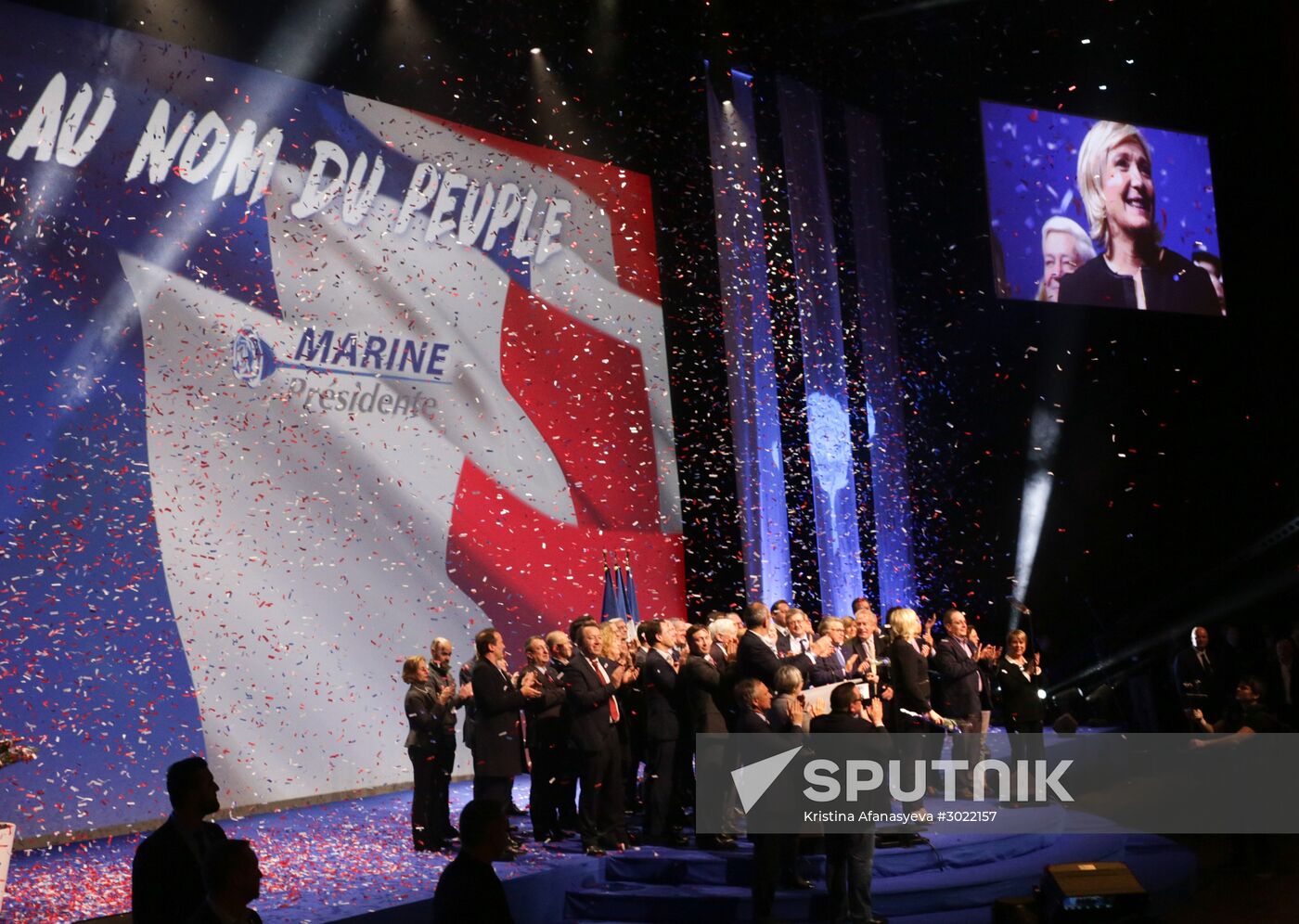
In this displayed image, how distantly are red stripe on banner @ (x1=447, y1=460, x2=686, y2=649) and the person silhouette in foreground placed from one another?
22.4 ft

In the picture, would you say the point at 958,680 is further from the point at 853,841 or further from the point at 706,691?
the point at 853,841

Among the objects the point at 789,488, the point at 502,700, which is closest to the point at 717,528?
the point at 789,488

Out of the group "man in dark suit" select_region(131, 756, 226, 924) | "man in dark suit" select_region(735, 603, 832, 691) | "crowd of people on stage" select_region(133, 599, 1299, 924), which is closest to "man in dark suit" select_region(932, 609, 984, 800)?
"crowd of people on stage" select_region(133, 599, 1299, 924)

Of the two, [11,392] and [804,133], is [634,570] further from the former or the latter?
[11,392]

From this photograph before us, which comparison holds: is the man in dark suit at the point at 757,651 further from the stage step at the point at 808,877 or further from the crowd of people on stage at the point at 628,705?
the stage step at the point at 808,877

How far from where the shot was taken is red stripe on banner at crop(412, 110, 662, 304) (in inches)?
439

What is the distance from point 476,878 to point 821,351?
9234 mm

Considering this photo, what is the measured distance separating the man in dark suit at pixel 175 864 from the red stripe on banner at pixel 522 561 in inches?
255

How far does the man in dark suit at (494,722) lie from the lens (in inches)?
281

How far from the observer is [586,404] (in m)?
11.2

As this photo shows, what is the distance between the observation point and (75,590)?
783 cm

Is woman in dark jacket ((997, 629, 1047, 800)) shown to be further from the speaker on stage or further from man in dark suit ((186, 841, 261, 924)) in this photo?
man in dark suit ((186, 841, 261, 924))

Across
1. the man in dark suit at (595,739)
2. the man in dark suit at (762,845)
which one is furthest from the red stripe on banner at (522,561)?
the man in dark suit at (762,845)

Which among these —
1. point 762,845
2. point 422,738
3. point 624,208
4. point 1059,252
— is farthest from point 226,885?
point 1059,252
